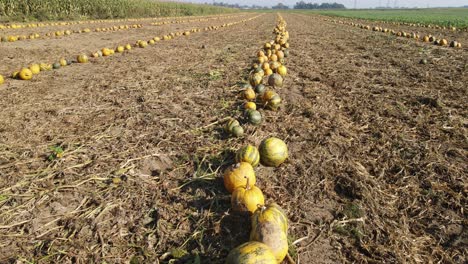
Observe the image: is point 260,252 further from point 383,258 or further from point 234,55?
point 234,55

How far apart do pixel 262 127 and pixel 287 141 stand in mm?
733

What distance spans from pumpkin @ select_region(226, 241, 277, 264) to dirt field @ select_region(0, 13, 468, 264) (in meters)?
0.63

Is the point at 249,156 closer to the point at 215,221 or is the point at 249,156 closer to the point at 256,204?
the point at 256,204

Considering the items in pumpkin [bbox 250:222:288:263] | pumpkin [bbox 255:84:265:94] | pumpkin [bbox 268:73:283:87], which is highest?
pumpkin [bbox 268:73:283:87]

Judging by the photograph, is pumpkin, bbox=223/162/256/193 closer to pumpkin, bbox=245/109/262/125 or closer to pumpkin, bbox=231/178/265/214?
pumpkin, bbox=231/178/265/214

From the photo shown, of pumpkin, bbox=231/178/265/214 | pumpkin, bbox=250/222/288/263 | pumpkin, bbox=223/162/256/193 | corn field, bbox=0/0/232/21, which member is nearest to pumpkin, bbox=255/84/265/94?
pumpkin, bbox=223/162/256/193

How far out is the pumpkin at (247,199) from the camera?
358cm

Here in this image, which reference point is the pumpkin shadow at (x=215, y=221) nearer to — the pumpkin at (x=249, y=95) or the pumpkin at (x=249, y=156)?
the pumpkin at (x=249, y=156)

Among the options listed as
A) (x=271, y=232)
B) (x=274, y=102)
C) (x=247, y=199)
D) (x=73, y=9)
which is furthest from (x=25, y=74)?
(x=73, y=9)

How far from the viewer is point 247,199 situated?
3.59 meters

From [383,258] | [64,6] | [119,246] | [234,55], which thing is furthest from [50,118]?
[64,6]

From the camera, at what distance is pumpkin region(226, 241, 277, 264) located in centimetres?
260

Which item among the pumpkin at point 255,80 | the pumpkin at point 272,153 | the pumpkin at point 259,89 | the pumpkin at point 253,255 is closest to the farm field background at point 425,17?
the pumpkin at point 255,80

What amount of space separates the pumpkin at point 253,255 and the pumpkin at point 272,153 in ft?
6.93
